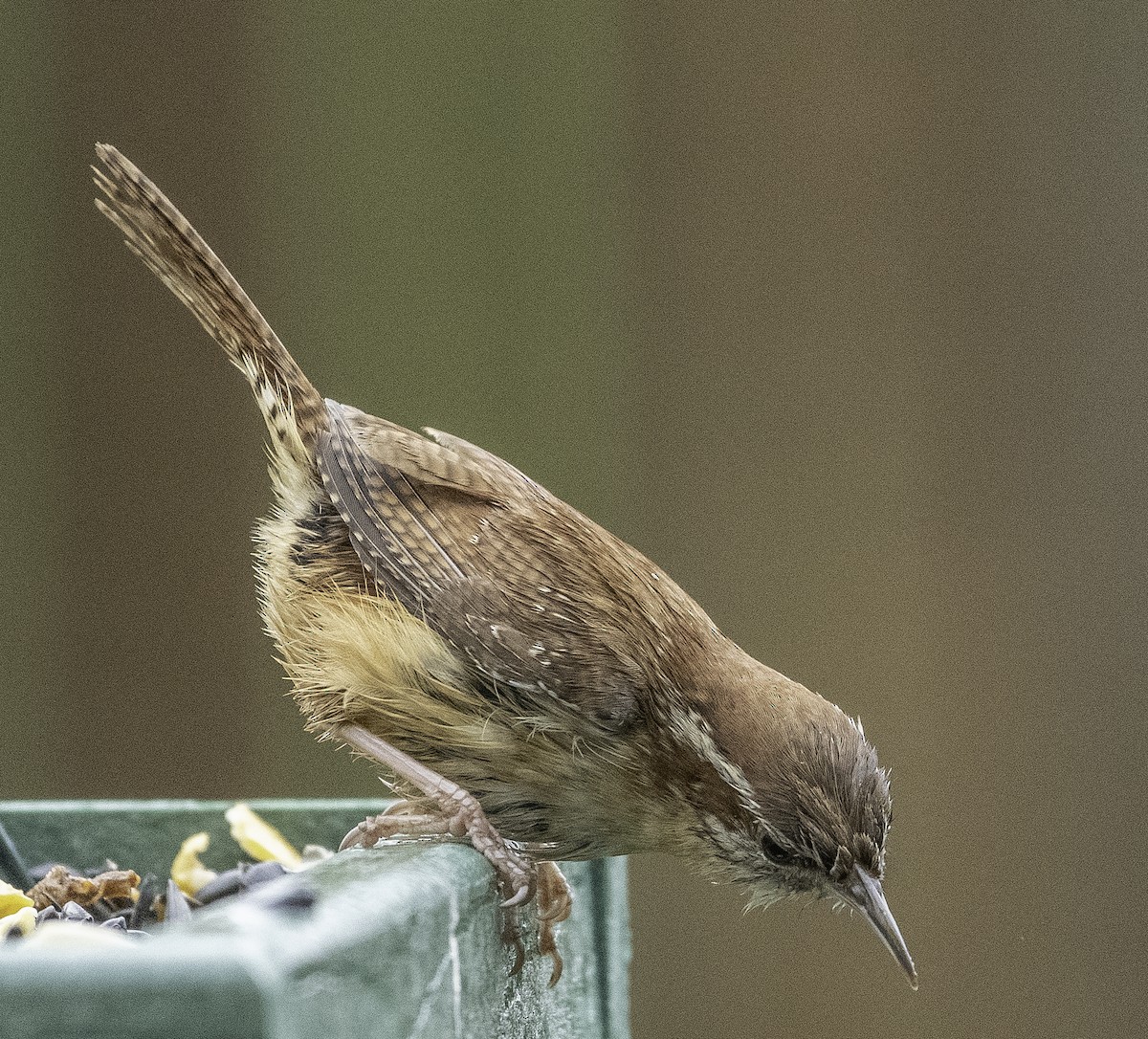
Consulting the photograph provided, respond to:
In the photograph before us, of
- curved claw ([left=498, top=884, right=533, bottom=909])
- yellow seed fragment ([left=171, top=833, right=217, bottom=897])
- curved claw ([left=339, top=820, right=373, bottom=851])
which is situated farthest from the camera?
yellow seed fragment ([left=171, top=833, right=217, bottom=897])

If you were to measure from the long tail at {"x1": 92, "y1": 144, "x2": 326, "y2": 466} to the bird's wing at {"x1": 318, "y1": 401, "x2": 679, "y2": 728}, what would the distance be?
0.08m

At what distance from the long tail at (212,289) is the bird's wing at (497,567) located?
0.26ft

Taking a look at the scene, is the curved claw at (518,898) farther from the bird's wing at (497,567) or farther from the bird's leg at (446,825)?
the bird's wing at (497,567)

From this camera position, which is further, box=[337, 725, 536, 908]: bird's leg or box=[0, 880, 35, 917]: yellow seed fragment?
box=[0, 880, 35, 917]: yellow seed fragment

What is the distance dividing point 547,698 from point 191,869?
29.2 inches

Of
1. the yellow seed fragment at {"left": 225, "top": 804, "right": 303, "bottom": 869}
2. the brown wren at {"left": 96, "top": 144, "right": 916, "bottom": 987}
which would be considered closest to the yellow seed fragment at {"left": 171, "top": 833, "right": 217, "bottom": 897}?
the yellow seed fragment at {"left": 225, "top": 804, "right": 303, "bottom": 869}

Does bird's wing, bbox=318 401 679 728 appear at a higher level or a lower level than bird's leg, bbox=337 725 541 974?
higher

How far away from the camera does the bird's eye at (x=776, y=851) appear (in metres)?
2.12

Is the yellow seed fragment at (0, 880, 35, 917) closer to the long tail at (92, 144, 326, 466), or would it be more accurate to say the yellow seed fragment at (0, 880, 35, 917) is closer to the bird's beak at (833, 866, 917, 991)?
the long tail at (92, 144, 326, 466)

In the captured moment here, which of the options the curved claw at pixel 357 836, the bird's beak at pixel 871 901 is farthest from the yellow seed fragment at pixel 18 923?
the bird's beak at pixel 871 901

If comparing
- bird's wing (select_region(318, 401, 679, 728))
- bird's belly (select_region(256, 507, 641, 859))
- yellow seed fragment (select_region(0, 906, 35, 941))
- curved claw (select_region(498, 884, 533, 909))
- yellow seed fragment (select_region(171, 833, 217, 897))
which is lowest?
yellow seed fragment (select_region(0, 906, 35, 941))

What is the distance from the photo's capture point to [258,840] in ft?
7.96

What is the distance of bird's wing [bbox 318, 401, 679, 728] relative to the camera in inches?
81.8

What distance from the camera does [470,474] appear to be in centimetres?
232
